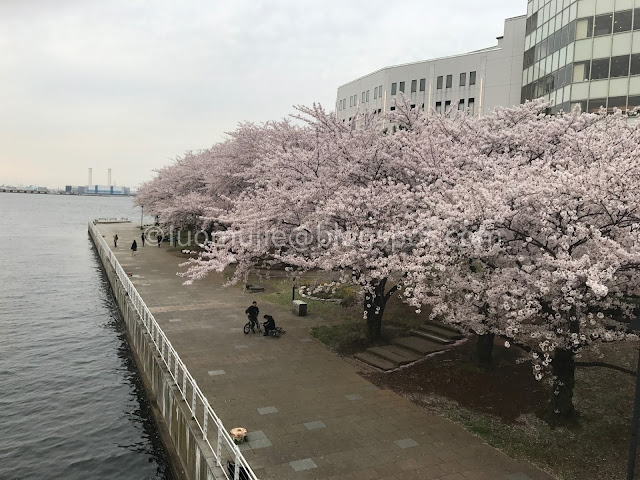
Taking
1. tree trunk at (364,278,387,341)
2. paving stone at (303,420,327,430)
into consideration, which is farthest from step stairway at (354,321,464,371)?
paving stone at (303,420,327,430)

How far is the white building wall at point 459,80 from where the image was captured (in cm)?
5772

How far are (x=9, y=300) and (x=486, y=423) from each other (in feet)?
105

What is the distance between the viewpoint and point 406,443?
437 inches

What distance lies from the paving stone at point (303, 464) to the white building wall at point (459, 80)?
42.1 meters

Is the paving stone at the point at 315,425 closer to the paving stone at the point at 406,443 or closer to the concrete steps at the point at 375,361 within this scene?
the paving stone at the point at 406,443

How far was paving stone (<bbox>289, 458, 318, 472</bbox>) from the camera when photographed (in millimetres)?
9930

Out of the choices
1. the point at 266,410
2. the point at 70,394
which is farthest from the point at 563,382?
the point at 70,394

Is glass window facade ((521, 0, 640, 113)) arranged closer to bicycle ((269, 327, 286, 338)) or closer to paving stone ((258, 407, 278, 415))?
bicycle ((269, 327, 286, 338))

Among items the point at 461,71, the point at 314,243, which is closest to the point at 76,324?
the point at 314,243

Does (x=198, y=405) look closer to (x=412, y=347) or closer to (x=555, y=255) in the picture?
(x=412, y=347)

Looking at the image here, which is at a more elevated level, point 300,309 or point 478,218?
point 478,218

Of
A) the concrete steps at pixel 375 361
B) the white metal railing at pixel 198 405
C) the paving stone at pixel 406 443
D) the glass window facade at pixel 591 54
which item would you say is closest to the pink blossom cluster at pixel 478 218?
the concrete steps at pixel 375 361

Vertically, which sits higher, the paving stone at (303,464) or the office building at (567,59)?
the office building at (567,59)

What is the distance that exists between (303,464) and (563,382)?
6849 millimetres
